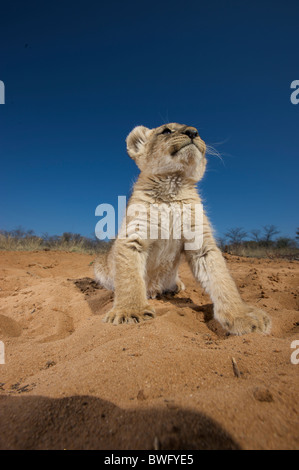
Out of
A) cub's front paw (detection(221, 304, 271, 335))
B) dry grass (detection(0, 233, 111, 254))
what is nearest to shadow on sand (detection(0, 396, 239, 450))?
cub's front paw (detection(221, 304, 271, 335))

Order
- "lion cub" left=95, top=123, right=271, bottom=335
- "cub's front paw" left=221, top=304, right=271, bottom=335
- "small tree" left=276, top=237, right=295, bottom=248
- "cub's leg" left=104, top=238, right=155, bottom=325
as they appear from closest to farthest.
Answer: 1. "cub's front paw" left=221, top=304, right=271, bottom=335
2. "cub's leg" left=104, top=238, right=155, bottom=325
3. "lion cub" left=95, top=123, right=271, bottom=335
4. "small tree" left=276, top=237, right=295, bottom=248

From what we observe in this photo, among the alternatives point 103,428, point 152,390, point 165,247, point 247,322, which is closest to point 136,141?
point 165,247

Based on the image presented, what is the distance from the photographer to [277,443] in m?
0.94

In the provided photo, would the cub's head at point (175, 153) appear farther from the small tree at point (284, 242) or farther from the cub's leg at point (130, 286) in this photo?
the small tree at point (284, 242)

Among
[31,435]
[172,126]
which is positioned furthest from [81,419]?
[172,126]

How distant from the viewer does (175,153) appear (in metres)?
3.90

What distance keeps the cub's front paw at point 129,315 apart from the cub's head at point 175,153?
6.97 ft

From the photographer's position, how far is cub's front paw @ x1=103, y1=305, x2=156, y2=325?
277 centimetres

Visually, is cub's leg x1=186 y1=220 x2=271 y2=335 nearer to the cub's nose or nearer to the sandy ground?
the sandy ground

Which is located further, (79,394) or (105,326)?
(105,326)

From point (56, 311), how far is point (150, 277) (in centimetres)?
163

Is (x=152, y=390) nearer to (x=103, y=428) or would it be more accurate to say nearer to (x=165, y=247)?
(x=103, y=428)

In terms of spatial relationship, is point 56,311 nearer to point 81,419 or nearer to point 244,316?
point 244,316

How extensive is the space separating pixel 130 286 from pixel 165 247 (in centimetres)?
91
